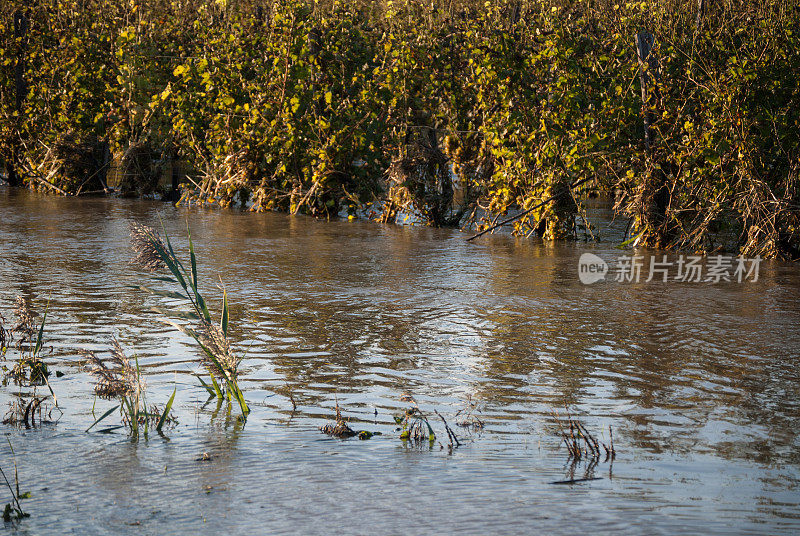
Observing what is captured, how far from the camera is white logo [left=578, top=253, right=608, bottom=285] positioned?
1019 centimetres

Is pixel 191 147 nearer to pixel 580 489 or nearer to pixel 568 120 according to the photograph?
pixel 568 120

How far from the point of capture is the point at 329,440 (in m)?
4.95

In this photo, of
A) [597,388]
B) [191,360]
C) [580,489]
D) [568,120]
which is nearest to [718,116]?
[568,120]

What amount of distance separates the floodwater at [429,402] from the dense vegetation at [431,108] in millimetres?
1550

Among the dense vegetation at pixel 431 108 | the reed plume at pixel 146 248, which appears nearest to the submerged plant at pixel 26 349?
the reed plume at pixel 146 248

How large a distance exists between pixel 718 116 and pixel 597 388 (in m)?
6.16

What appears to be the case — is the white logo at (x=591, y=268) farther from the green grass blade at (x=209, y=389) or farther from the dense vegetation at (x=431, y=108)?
the green grass blade at (x=209, y=389)

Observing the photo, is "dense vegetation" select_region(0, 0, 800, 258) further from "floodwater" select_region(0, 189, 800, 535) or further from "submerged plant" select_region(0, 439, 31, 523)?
"submerged plant" select_region(0, 439, 31, 523)

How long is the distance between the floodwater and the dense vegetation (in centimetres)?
155

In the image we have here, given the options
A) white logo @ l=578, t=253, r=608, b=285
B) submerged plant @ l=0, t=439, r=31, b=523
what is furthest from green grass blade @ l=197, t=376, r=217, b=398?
white logo @ l=578, t=253, r=608, b=285

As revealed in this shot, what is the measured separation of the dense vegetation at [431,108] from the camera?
1132cm

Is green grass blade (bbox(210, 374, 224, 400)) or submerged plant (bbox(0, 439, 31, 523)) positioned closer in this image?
submerged plant (bbox(0, 439, 31, 523))

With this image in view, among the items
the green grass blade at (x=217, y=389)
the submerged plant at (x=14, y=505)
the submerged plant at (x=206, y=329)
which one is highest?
the submerged plant at (x=206, y=329)

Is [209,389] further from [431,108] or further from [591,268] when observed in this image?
[431,108]
